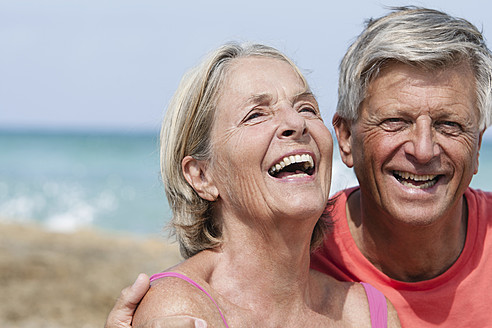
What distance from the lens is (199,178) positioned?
2.74 m

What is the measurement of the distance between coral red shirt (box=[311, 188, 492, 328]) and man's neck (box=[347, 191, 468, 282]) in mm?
64

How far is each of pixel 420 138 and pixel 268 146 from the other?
3.00 feet

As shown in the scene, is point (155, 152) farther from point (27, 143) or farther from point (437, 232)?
point (27, 143)

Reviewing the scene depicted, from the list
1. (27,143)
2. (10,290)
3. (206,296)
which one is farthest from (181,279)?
(27,143)

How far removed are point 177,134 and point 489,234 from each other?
1.93 metres

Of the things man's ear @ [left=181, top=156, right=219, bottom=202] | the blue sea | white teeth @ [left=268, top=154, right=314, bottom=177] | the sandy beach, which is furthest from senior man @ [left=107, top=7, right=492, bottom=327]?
the sandy beach

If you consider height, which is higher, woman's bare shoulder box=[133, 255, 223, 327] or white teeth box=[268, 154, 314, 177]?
white teeth box=[268, 154, 314, 177]

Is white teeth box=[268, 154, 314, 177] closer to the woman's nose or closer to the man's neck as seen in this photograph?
the woman's nose

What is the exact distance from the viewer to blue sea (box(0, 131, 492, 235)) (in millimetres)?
20750

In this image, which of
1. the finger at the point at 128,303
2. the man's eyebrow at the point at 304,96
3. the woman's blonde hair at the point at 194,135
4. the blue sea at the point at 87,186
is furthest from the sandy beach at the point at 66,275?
the man's eyebrow at the point at 304,96

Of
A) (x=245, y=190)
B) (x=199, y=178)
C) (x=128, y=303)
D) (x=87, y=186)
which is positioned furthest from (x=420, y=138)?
(x=87, y=186)

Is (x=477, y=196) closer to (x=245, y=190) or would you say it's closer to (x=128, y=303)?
(x=245, y=190)

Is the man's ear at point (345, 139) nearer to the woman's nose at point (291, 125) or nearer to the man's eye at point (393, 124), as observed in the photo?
the man's eye at point (393, 124)

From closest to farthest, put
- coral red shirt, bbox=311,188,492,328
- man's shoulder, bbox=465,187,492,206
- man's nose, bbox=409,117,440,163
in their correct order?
1. man's nose, bbox=409,117,440,163
2. coral red shirt, bbox=311,188,492,328
3. man's shoulder, bbox=465,187,492,206
